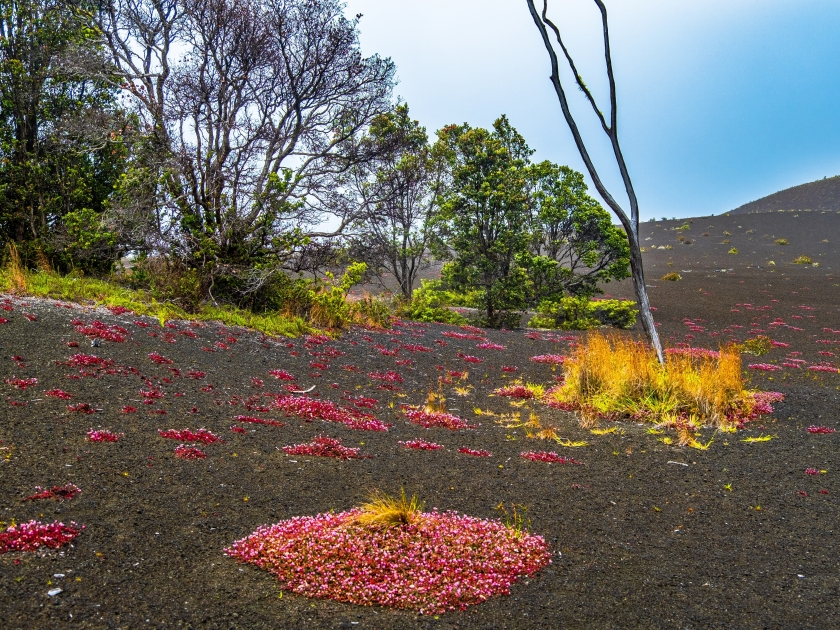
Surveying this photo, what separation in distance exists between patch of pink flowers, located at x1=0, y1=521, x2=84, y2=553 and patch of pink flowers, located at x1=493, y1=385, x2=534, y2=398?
8241mm

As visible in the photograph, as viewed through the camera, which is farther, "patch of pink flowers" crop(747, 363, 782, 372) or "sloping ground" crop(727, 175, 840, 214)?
"sloping ground" crop(727, 175, 840, 214)

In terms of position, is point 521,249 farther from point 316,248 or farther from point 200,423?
point 200,423

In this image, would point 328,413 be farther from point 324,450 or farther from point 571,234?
point 571,234

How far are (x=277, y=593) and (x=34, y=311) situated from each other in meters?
9.84

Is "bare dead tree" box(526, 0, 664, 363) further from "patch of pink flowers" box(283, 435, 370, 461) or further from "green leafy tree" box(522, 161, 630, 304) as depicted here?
"green leafy tree" box(522, 161, 630, 304)

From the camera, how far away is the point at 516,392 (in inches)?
454

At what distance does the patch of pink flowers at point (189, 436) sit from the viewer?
685cm

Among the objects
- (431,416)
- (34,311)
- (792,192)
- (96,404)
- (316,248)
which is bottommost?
(431,416)

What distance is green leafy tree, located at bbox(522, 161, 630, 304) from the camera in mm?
24969

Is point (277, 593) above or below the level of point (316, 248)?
below

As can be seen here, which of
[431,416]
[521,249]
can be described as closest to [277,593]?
[431,416]

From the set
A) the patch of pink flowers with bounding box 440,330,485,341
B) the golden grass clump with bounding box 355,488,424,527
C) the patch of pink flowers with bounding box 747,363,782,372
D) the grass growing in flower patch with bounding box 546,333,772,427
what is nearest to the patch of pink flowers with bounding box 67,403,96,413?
the golden grass clump with bounding box 355,488,424,527

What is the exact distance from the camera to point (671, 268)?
→ 4591 centimetres

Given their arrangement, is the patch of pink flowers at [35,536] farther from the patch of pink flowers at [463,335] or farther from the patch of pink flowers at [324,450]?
the patch of pink flowers at [463,335]
